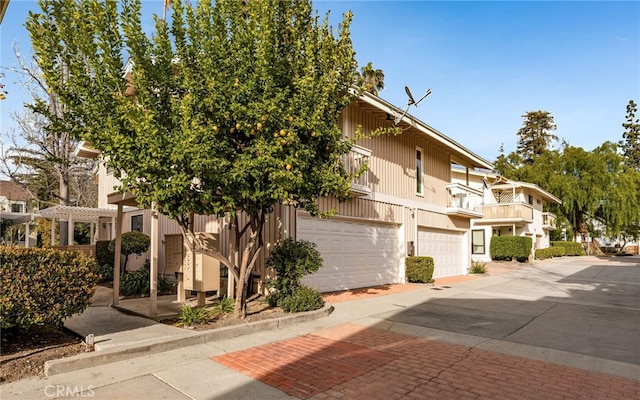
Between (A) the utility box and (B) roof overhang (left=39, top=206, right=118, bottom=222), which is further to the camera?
(B) roof overhang (left=39, top=206, right=118, bottom=222)

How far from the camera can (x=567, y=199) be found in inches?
1411

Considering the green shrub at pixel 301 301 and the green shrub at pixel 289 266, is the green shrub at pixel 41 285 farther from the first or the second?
the green shrub at pixel 289 266

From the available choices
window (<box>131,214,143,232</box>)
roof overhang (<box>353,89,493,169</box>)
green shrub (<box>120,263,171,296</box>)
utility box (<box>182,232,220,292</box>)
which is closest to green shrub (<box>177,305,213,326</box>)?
utility box (<box>182,232,220,292</box>)

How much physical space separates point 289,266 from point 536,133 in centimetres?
5879

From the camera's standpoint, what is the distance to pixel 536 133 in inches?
2223

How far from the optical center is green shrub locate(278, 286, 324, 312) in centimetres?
804

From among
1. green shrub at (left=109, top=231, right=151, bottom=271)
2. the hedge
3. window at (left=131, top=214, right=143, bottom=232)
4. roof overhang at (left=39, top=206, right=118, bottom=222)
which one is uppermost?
roof overhang at (left=39, top=206, right=118, bottom=222)

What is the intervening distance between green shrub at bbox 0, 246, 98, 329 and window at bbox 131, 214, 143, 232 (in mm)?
10642

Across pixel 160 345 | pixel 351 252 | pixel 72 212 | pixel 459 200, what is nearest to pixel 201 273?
pixel 160 345

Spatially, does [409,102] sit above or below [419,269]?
above

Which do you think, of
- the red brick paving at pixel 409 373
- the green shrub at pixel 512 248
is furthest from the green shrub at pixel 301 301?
the green shrub at pixel 512 248

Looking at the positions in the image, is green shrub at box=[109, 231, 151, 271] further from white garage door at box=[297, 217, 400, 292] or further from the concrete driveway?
the concrete driveway

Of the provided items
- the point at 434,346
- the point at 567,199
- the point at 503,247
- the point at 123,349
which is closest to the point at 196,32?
the point at 123,349

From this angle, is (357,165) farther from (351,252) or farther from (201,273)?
(201,273)
